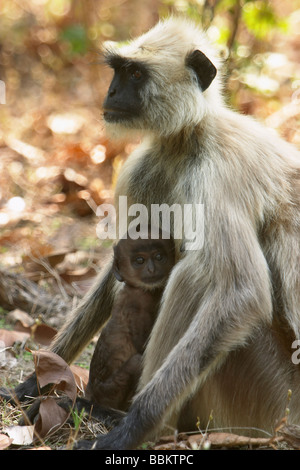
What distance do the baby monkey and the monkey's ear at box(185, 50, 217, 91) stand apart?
0.85 m

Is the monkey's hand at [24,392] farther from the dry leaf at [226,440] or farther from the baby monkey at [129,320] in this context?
the dry leaf at [226,440]

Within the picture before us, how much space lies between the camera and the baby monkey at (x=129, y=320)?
375 cm

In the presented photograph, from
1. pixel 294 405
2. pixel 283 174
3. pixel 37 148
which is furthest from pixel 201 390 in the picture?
pixel 37 148

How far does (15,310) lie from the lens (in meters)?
5.37

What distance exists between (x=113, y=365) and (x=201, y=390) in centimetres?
52

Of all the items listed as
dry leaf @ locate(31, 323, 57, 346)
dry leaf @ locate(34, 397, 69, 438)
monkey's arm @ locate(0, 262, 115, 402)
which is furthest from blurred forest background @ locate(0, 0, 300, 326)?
dry leaf @ locate(34, 397, 69, 438)

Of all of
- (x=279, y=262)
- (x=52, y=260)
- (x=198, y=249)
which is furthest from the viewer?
(x=52, y=260)

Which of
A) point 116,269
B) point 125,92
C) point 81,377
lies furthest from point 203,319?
point 125,92

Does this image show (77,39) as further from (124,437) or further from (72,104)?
(124,437)

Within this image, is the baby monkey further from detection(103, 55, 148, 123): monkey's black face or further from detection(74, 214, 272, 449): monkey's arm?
detection(103, 55, 148, 123): monkey's black face

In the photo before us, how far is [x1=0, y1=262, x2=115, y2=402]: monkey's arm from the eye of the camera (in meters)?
4.34

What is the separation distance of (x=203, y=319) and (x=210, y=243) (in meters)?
0.35

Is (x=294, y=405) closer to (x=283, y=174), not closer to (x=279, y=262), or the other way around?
(x=279, y=262)

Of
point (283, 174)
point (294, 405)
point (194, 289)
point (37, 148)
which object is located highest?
point (37, 148)
